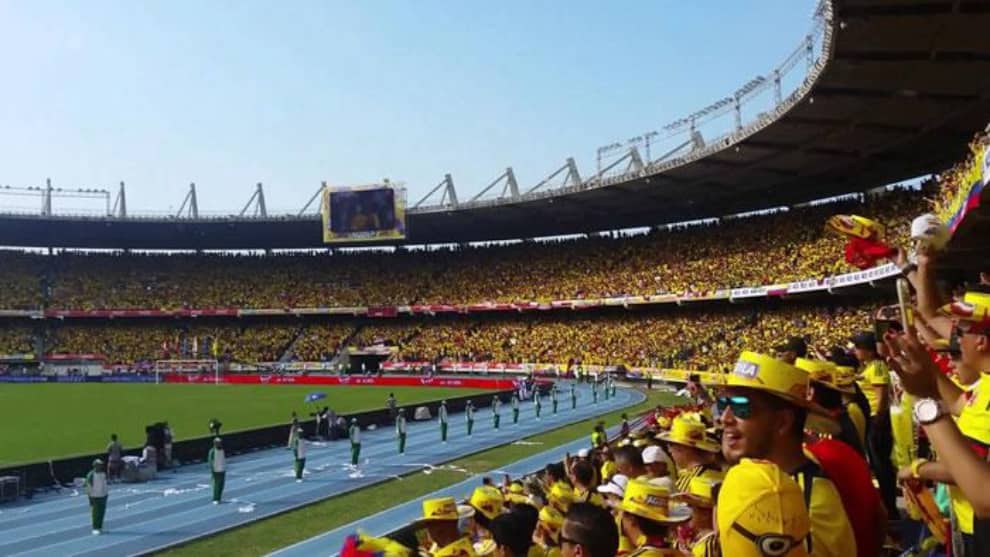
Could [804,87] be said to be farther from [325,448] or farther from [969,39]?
[325,448]

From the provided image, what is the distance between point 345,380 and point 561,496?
41.0 meters

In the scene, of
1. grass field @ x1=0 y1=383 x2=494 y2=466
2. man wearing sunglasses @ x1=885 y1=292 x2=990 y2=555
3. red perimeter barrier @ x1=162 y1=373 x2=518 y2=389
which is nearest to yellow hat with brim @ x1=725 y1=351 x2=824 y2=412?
man wearing sunglasses @ x1=885 y1=292 x2=990 y2=555

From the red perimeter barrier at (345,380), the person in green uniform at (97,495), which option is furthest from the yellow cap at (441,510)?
the red perimeter barrier at (345,380)

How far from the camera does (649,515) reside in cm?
410

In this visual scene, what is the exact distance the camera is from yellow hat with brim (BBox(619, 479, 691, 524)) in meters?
4.09

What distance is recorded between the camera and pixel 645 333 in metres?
46.4

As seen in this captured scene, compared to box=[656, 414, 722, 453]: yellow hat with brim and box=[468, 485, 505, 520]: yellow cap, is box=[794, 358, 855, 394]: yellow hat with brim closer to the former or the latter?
box=[656, 414, 722, 453]: yellow hat with brim

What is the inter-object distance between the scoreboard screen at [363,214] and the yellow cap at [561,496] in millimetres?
46880

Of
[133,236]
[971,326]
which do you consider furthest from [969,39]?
[133,236]

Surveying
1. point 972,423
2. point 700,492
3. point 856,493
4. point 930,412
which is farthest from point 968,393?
point 700,492

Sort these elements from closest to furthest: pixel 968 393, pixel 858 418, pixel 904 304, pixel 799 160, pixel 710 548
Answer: pixel 710 548 → pixel 904 304 → pixel 968 393 → pixel 858 418 → pixel 799 160

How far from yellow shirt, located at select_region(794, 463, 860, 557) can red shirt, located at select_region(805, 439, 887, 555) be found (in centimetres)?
30

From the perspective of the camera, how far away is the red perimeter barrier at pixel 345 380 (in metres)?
43.9

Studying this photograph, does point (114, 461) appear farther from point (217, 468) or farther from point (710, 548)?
point (710, 548)
